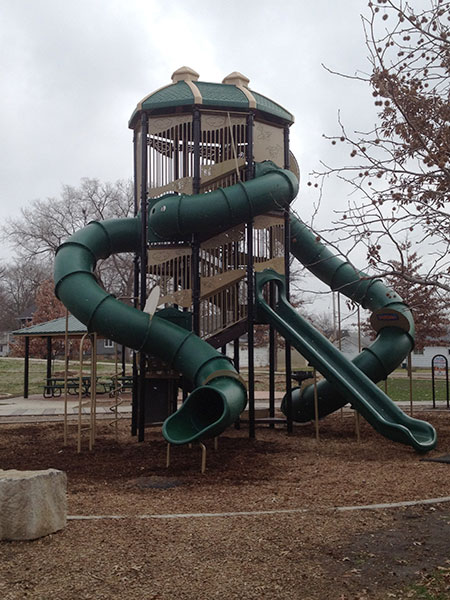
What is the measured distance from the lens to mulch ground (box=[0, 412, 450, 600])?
410cm

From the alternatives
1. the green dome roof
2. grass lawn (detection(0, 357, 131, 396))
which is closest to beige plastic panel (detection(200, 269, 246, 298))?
the green dome roof

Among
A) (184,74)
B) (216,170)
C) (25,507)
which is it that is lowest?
(25,507)

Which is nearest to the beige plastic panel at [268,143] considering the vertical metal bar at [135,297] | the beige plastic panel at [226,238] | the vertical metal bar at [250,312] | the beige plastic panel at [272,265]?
the beige plastic panel at [226,238]

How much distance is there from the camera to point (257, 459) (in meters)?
9.27

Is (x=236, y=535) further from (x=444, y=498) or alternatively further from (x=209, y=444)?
(x=209, y=444)

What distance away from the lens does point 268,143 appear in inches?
482

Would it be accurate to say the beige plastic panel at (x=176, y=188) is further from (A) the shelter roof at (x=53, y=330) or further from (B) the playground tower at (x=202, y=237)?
(A) the shelter roof at (x=53, y=330)

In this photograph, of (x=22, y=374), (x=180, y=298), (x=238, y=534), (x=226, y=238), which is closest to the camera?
(x=238, y=534)

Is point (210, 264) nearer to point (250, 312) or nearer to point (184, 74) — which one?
point (250, 312)

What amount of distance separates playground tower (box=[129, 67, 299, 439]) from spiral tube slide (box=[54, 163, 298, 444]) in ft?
1.26

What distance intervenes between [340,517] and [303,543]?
2.71ft

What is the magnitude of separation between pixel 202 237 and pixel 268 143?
2369mm

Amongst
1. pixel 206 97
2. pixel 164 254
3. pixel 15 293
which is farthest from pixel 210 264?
pixel 15 293

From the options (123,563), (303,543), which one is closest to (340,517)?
(303,543)
